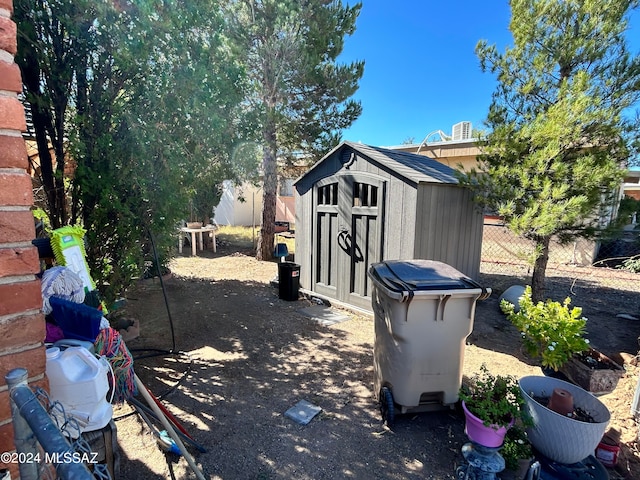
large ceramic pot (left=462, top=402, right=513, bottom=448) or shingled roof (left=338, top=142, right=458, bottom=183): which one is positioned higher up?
shingled roof (left=338, top=142, right=458, bottom=183)

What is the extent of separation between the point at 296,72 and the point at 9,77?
7.33 m

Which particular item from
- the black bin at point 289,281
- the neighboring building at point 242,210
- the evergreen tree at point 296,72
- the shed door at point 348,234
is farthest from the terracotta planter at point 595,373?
the neighboring building at point 242,210

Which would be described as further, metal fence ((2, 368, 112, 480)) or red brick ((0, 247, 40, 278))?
red brick ((0, 247, 40, 278))

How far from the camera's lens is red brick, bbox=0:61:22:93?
0.89 meters

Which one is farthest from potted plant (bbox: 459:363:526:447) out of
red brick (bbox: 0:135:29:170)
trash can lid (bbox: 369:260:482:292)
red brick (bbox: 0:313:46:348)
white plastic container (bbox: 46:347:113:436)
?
red brick (bbox: 0:135:29:170)

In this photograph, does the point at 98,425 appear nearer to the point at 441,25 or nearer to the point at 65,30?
the point at 65,30

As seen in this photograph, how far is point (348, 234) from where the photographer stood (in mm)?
5281

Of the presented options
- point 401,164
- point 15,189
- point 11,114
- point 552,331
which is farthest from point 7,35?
point 401,164

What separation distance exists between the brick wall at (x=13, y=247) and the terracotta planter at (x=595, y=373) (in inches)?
153

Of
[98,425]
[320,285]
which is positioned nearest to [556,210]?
[320,285]

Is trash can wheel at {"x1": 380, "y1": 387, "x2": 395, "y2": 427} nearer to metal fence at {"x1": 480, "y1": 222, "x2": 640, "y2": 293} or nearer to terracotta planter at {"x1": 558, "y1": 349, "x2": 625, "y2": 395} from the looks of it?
terracotta planter at {"x1": 558, "y1": 349, "x2": 625, "y2": 395}

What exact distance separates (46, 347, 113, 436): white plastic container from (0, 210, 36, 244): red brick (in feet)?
1.57

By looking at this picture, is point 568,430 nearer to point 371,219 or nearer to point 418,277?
point 418,277

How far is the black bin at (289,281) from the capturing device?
5.88 m
